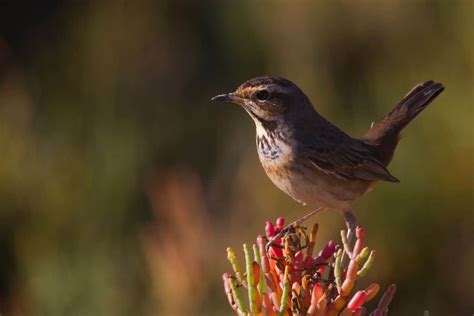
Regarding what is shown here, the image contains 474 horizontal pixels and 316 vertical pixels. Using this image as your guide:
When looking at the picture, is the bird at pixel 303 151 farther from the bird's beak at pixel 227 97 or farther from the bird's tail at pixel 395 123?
the bird's tail at pixel 395 123

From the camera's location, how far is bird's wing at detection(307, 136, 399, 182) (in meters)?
4.17

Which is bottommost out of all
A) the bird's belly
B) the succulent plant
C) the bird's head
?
the succulent plant

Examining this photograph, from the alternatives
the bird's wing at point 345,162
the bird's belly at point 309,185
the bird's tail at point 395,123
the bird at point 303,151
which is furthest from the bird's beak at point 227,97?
the bird's tail at point 395,123

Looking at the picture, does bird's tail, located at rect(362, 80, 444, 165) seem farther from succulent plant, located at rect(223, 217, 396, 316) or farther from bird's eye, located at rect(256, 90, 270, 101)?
succulent plant, located at rect(223, 217, 396, 316)

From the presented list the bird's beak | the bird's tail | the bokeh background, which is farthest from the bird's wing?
the bokeh background

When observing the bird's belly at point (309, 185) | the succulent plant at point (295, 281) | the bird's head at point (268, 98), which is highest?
the bird's head at point (268, 98)

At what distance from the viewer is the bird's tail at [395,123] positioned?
4.57 metres

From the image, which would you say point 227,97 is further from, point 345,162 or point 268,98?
point 345,162

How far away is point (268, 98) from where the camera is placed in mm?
3969

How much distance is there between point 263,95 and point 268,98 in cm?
5

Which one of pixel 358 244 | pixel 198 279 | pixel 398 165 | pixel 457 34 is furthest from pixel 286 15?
pixel 358 244

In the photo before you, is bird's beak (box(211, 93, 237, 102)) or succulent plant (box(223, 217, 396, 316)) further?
bird's beak (box(211, 93, 237, 102))

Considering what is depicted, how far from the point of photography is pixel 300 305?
9.06 feet

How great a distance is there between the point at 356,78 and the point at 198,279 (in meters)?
2.71
